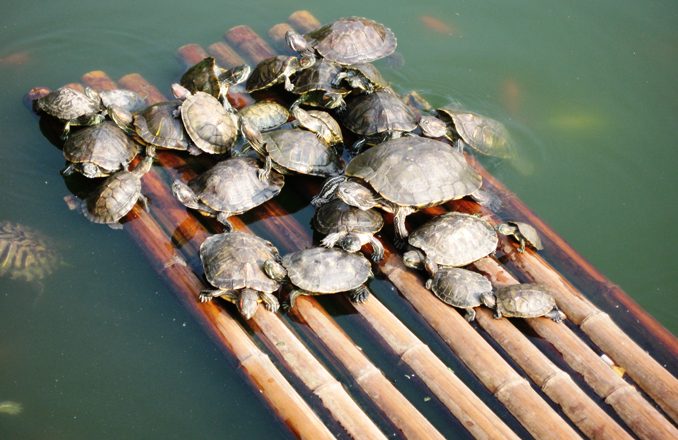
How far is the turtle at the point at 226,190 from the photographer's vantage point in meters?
4.93

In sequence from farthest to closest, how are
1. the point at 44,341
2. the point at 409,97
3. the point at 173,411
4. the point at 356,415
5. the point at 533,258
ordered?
the point at 409,97
the point at 533,258
the point at 44,341
the point at 173,411
the point at 356,415

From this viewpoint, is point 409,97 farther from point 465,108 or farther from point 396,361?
point 396,361

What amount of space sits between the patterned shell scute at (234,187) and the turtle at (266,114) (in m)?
0.82

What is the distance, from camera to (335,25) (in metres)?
7.05

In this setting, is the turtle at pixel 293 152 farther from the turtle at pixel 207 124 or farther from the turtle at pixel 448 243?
the turtle at pixel 448 243

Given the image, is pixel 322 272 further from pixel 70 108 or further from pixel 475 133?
pixel 70 108

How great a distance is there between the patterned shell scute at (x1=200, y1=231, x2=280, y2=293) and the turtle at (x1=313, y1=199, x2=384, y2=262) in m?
0.64

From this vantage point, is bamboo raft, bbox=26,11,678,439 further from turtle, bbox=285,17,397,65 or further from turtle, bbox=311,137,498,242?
turtle, bbox=285,17,397,65

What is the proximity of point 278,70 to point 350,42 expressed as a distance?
1369 millimetres

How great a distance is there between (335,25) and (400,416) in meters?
5.78

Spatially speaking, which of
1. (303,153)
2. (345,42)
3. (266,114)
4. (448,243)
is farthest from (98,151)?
(448,243)

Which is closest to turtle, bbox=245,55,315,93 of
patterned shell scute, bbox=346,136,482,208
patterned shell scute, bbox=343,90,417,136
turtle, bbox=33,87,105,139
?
patterned shell scute, bbox=343,90,417,136

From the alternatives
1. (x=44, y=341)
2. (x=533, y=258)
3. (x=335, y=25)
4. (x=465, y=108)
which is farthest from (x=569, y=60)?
(x=44, y=341)

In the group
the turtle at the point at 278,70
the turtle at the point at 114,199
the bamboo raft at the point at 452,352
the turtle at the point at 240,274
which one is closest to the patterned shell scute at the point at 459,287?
the bamboo raft at the point at 452,352
